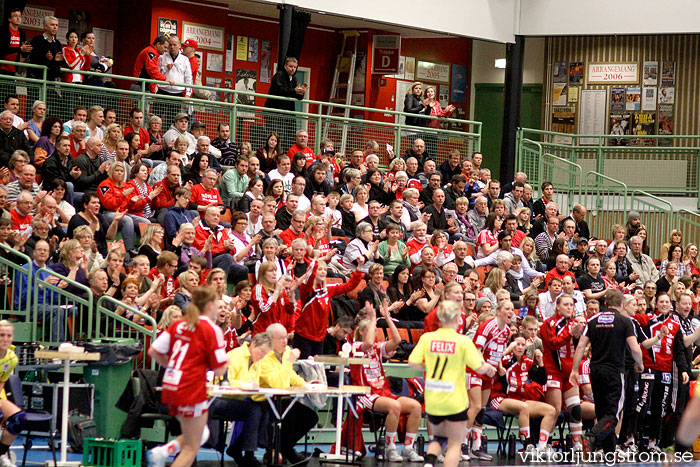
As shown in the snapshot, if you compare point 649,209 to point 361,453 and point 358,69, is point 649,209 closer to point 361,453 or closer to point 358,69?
point 358,69

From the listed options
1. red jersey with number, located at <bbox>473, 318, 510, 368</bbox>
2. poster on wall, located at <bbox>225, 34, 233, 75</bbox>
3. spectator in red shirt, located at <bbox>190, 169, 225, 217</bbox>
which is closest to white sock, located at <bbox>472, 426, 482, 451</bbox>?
red jersey with number, located at <bbox>473, 318, 510, 368</bbox>

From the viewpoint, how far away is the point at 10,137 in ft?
49.3

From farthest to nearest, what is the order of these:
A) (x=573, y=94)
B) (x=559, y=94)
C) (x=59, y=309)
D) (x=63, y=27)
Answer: (x=559, y=94) → (x=573, y=94) → (x=63, y=27) → (x=59, y=309)

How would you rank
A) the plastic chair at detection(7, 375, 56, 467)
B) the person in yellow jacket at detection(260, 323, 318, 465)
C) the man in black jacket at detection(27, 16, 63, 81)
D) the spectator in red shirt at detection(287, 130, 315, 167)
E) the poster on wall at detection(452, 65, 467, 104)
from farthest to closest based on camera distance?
the poster on wall at detection(452, 65, 467, 104) → the spectator in red shirt at detection(287, 130, 315, 167) → the man in black jacket at detection(27, 16, 63, 81) → the person in yellow jacket at detection(260, 323, 318, 465) → the plastic chair at detection(7, 375, 56, 467)

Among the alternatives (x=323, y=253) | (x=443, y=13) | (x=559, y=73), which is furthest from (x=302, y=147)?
(x=559, y=73)

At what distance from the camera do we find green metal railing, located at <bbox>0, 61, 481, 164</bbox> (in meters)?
16.4

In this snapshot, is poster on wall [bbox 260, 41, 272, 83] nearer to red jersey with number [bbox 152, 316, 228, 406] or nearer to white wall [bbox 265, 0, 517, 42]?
white wall [bbox 265, 0, 517, 42]

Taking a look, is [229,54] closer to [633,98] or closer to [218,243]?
[633,98]

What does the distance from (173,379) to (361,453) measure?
3.90 metres

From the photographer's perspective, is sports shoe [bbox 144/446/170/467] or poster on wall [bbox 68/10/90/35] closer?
sports shoe [bbox 144/446/170/467]

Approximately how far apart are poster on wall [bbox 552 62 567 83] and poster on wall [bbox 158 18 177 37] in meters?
8.86

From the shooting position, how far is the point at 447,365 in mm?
10297

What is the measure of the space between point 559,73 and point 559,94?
1.58ft

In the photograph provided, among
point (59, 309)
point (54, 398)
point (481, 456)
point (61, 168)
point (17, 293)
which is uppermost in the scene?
point (61, 168)
